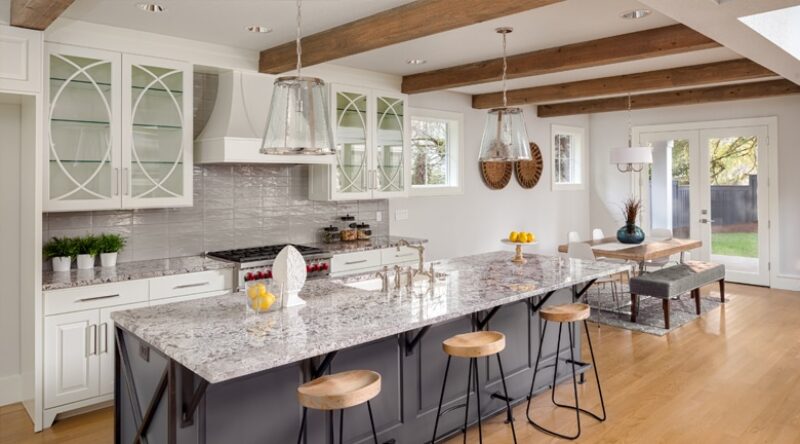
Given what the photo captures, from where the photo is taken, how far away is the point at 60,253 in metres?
3.54

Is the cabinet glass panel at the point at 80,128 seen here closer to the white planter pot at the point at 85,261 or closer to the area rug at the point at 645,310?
the white planter pot at the point at 85,261

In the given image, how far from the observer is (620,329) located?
17.2ft

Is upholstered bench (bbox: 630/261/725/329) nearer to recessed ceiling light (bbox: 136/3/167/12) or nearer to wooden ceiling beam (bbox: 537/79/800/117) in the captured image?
wooden ceiling beam (bbox: 537/79/800/117)

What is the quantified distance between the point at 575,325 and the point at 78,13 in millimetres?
3897

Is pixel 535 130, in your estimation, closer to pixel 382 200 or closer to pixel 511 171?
pixel 511 171

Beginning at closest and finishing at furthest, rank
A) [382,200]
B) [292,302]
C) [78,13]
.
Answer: [292,302]
[78,13]
[382,200]

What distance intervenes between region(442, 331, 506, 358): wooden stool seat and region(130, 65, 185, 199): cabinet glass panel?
2.41 m

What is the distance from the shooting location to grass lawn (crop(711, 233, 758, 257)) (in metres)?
7.33

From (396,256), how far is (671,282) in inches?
102

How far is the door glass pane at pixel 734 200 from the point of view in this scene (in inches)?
287

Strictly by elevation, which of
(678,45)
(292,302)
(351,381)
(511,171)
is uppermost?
(678,45)

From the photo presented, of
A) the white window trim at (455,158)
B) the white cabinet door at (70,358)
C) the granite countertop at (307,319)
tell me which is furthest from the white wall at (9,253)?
the white window trim at (455,158)

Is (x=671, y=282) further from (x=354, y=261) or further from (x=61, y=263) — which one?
(x=61, y=263)

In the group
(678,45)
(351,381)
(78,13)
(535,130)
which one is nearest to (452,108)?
(535,130)
